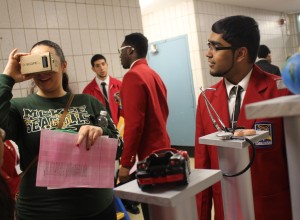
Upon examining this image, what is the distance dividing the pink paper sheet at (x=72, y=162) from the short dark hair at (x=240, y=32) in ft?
1.96

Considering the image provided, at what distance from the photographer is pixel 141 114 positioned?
6.36ft

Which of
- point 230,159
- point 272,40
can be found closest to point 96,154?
point 230,159

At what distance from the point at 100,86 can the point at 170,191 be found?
2.71 metres

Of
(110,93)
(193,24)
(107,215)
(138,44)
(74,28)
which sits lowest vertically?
(107,215)

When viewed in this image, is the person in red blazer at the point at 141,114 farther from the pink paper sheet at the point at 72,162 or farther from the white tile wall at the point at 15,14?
the white tile wall at the point at 15,14

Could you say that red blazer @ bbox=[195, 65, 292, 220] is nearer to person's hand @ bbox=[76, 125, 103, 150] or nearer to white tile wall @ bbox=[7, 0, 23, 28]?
person's hand @ bbox=[76, 125, 103, 150]

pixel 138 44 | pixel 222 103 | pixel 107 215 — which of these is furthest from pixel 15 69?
pixel 138 44

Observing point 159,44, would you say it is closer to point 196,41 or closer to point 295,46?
point 196,41

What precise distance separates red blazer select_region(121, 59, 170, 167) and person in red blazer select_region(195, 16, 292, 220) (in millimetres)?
748

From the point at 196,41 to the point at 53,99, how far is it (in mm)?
3842

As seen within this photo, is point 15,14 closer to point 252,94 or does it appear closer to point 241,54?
point 241,54

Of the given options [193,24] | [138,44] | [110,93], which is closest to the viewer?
[138,44]

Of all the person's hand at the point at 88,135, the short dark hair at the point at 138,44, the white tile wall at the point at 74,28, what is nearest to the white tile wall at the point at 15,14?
the white tile wall at the point at 74,28

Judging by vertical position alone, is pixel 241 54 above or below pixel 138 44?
below
